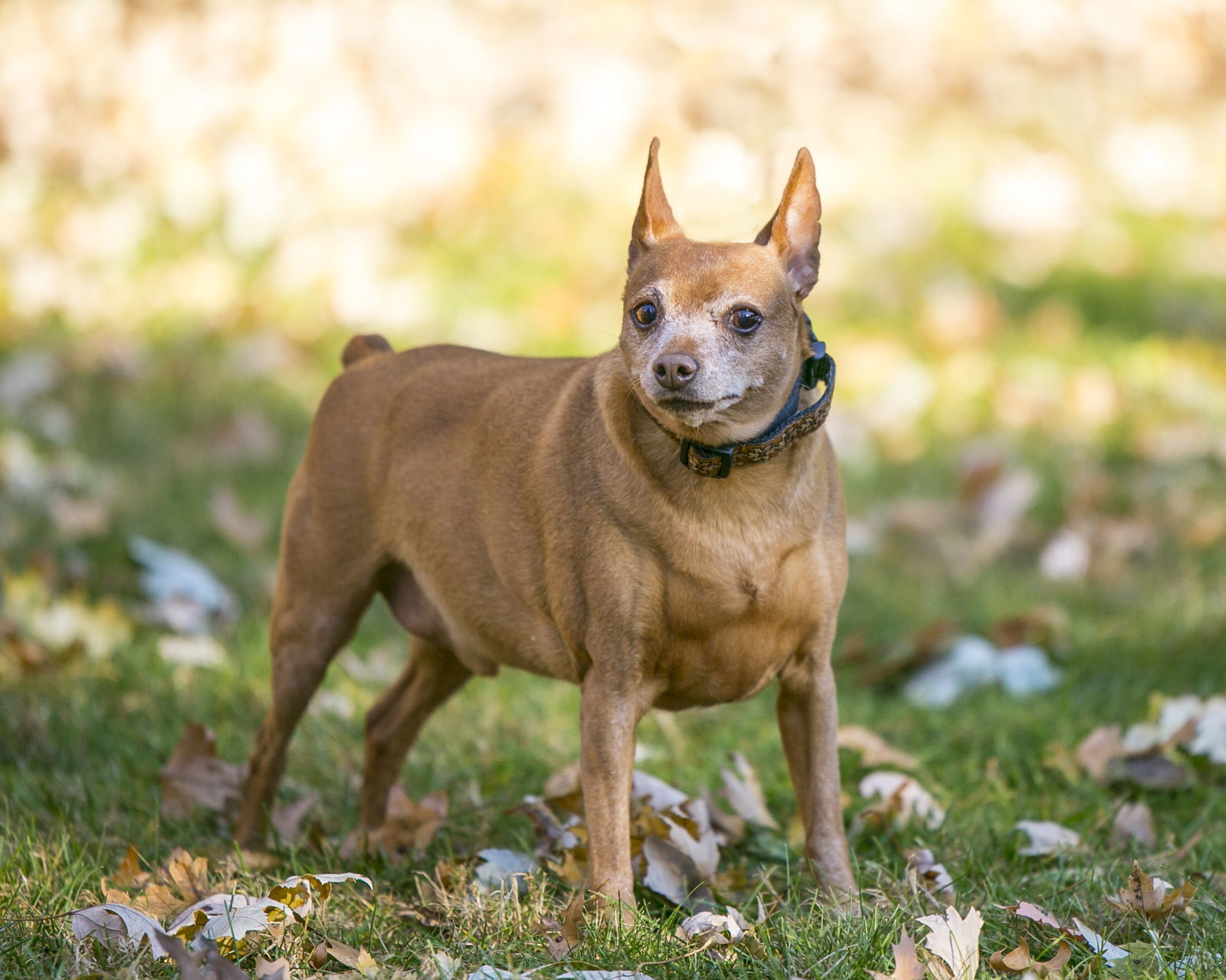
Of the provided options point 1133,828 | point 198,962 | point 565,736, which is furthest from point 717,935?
point 565,736

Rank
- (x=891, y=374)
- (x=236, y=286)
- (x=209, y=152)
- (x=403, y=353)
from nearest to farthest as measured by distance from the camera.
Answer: (x=403, y=353), (x=891, y=374), (x=236, y=286), (x=209, y=152)

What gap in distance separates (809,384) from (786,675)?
56cm

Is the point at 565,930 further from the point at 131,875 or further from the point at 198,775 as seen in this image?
the point at 198,775

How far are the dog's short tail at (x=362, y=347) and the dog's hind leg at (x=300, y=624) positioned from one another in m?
0.39

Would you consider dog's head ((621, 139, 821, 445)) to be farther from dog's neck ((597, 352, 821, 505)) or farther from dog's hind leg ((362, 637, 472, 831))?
dog's hind leg ((362, 637, 472, 831))

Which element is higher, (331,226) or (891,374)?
(331,226)

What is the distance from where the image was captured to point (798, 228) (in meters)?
2.69

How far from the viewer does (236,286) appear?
6.95 m

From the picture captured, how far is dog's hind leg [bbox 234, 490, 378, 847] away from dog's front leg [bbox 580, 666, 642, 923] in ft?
2.65

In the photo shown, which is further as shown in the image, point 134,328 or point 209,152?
point 209,152

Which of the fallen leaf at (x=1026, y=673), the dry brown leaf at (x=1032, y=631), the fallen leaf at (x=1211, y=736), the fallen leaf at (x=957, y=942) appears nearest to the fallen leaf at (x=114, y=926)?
the fallen leaf at (x=957, y=942)

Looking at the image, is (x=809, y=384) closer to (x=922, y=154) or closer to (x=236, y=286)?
(x=236, y=286)

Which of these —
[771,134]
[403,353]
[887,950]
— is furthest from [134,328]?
[887,950]

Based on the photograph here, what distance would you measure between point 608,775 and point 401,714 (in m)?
0.90
